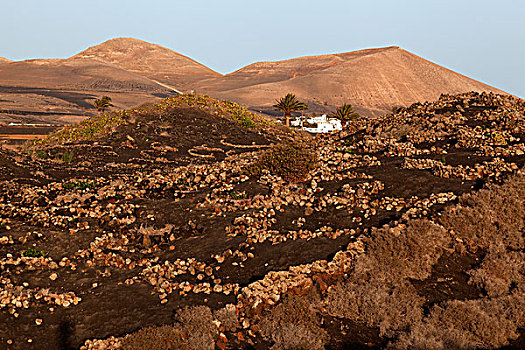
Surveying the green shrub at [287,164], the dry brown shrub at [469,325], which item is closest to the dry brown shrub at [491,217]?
the dry brown shrub at [469,325]

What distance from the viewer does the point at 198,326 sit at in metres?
7.84

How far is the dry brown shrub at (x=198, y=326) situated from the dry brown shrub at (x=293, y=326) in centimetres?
105

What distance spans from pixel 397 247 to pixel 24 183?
16354 mm

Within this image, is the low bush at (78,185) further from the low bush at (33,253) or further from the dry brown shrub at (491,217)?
the dry brown shrub at (491,217)

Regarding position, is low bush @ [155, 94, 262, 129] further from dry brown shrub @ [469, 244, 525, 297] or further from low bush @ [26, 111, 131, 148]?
dry brown shrub @ [469, 244, 525, 297]

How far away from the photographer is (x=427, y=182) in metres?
14.0

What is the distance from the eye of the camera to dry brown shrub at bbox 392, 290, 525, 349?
7.21 m

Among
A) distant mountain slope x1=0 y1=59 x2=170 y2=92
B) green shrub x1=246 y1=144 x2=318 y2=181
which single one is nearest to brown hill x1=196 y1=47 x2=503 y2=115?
distant mountain slope x1=0 y1=59 x2=170 y2=92

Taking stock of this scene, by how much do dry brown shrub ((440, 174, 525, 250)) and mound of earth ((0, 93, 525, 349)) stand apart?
0.05 m

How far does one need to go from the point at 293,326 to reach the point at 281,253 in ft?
9.73

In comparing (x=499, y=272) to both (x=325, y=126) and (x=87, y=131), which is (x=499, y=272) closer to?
(x=87, y=131)

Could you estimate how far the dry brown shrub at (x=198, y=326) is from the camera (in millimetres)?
7438

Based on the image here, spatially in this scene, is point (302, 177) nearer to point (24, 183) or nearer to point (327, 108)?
point (24, 183)

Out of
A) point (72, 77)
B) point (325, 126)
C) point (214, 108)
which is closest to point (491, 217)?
point (214, 108)
